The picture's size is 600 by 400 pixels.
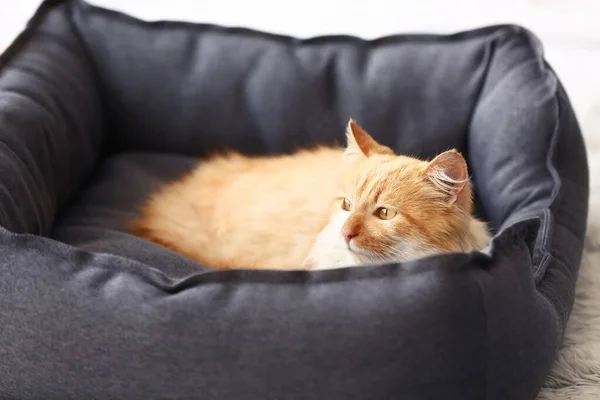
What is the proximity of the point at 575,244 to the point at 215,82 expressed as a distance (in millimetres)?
1015

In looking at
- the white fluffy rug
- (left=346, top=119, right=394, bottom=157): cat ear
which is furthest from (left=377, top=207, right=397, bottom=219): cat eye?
the white fluffy rug

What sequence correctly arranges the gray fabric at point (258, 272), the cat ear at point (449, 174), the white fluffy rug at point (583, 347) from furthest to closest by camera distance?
the white fluffy rug at point (583, 347) < the cat ear at point (449, 174) < the gray fabric at point (258, 272)

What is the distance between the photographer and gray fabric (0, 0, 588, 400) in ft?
3.43

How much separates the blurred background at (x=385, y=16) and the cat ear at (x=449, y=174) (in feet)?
3.91

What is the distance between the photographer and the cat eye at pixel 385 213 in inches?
50.4

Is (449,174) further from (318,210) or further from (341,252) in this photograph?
(318,210)

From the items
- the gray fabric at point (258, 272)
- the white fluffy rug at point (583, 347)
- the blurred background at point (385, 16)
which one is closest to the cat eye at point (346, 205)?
the gray fabric at point (258, 272)

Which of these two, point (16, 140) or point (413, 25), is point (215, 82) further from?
point (413, 25)

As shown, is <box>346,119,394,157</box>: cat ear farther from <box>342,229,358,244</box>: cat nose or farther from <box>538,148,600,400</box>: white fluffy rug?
<box>538,148,600,400</box>: white fluffy rug

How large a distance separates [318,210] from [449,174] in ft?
1.27

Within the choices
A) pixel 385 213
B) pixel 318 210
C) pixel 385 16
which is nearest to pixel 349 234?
pixel 385 213

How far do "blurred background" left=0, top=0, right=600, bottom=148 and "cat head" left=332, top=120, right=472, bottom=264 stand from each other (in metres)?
1.16

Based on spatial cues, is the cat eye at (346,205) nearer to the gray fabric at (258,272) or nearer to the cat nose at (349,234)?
the cat nose at (349,234)

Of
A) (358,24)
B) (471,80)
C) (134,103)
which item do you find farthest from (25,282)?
(358,24)
